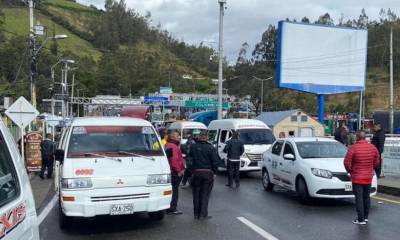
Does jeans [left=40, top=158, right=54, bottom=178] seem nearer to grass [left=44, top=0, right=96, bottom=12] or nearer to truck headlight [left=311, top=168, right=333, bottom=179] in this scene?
truck headlight [left=311, top=168, right=333, bottom=179]

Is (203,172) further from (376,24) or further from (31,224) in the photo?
(376,24)

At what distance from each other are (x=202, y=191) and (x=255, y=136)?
9.98m

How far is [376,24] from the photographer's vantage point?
13225 cm

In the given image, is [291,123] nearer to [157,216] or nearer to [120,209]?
[157,216]

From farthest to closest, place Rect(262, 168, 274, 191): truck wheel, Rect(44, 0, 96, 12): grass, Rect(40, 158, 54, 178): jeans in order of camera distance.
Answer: Rect(44, 0, 96, 12): grass < Rect(40, 158, 54, 178): jeans < Rect(262, 168, 274, 191): truck wheel

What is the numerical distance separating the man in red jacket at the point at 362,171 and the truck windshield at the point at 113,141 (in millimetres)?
3470

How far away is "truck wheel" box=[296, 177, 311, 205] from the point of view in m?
11.9

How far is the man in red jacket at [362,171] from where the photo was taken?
9508 millimetres

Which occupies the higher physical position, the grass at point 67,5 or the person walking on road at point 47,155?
the grass at point 67,5

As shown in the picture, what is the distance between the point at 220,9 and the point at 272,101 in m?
56.2

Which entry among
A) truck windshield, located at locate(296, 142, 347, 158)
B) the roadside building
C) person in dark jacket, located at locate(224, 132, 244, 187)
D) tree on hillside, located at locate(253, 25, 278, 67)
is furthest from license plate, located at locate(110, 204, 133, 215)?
tree on hillside, located at locate(253, 25, 278, 67)

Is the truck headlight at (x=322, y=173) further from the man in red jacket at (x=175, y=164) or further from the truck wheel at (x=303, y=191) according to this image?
the man in red jacket at (x=175, y=164)

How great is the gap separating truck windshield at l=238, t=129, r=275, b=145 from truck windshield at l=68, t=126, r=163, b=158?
10.0 m

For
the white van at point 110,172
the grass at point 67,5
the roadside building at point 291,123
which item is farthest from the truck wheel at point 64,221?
the grass at point 67,5
